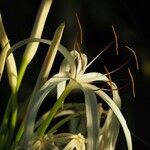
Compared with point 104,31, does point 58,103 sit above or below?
below

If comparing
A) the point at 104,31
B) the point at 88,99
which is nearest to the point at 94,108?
the point at 88,99

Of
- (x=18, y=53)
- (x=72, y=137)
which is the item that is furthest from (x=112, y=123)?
(x=18, y=53)

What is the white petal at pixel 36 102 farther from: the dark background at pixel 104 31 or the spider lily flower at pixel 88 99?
the dark background at pixel 104 31

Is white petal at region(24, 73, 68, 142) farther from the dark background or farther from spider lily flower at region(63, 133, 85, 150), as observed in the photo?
the dark background

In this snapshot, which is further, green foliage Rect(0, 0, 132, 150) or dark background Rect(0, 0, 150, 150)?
dark background Rect(0, 0, 150, 150)

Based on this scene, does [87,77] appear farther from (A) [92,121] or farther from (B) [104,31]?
(B) [104,31]

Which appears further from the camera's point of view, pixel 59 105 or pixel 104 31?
pixel 104 31

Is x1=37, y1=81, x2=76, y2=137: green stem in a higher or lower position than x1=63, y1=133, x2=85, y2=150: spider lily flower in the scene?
higher

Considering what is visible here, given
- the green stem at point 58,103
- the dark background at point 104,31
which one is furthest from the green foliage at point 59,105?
the dark background at point 104,31

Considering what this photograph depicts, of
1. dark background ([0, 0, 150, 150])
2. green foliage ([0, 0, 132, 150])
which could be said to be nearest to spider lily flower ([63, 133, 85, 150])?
green foliage ([0, 0, 132, 150])
